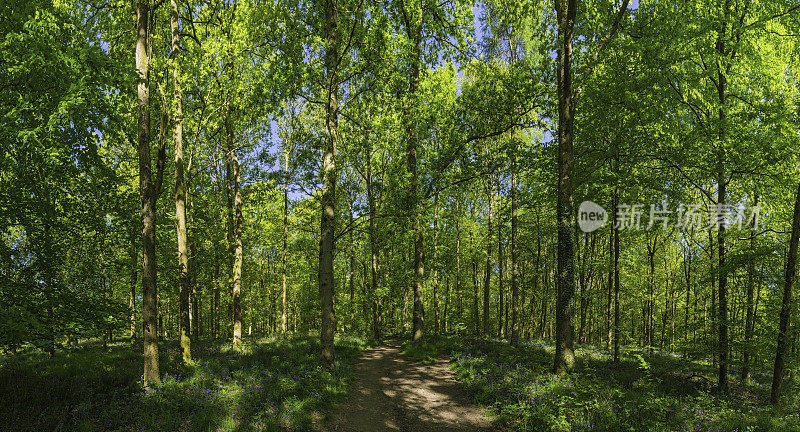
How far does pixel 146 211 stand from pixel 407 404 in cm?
822

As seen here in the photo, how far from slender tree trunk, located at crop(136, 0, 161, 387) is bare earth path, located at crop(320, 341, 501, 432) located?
454 cm

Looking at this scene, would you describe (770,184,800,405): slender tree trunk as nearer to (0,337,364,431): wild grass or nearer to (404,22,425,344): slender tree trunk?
(404,22,425,344): slender tree trunk

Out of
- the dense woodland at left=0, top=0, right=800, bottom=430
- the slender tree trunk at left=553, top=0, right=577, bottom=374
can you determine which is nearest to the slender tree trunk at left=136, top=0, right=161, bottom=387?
the dense woodland at left=0, top=0, right=800, bottom=430

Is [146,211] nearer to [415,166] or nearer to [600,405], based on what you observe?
[415,166]

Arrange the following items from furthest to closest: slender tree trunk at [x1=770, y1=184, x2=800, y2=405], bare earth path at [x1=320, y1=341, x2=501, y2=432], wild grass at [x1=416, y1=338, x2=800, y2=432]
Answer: slender tree trunk at [x1=770, y1=184, x2=800, y2=405], bare earth path at [x1=320, y1=341, x2=501, y2=432], wild grass at [x1=416, y1=338, x2=800, y2=432]

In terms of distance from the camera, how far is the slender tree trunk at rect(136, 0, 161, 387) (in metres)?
8.05

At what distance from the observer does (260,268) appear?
42.7 meters

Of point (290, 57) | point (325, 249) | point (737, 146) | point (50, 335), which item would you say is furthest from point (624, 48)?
point (50, 335)

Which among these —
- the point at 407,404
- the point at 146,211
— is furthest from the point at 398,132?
the point at 407,404

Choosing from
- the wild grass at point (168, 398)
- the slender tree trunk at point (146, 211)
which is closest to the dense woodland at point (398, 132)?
the slender tree trunk at point (146, 211)

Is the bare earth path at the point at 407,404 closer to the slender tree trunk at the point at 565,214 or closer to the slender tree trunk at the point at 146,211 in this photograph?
the slender tree trunk at the point at 565,214

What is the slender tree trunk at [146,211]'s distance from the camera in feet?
26.4

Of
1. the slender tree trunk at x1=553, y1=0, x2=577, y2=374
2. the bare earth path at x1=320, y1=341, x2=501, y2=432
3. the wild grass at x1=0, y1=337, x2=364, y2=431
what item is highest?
the slender tree trunk at x1=553, y1=0, x2=577, y2=374

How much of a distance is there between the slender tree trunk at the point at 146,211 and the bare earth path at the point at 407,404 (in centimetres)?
454
